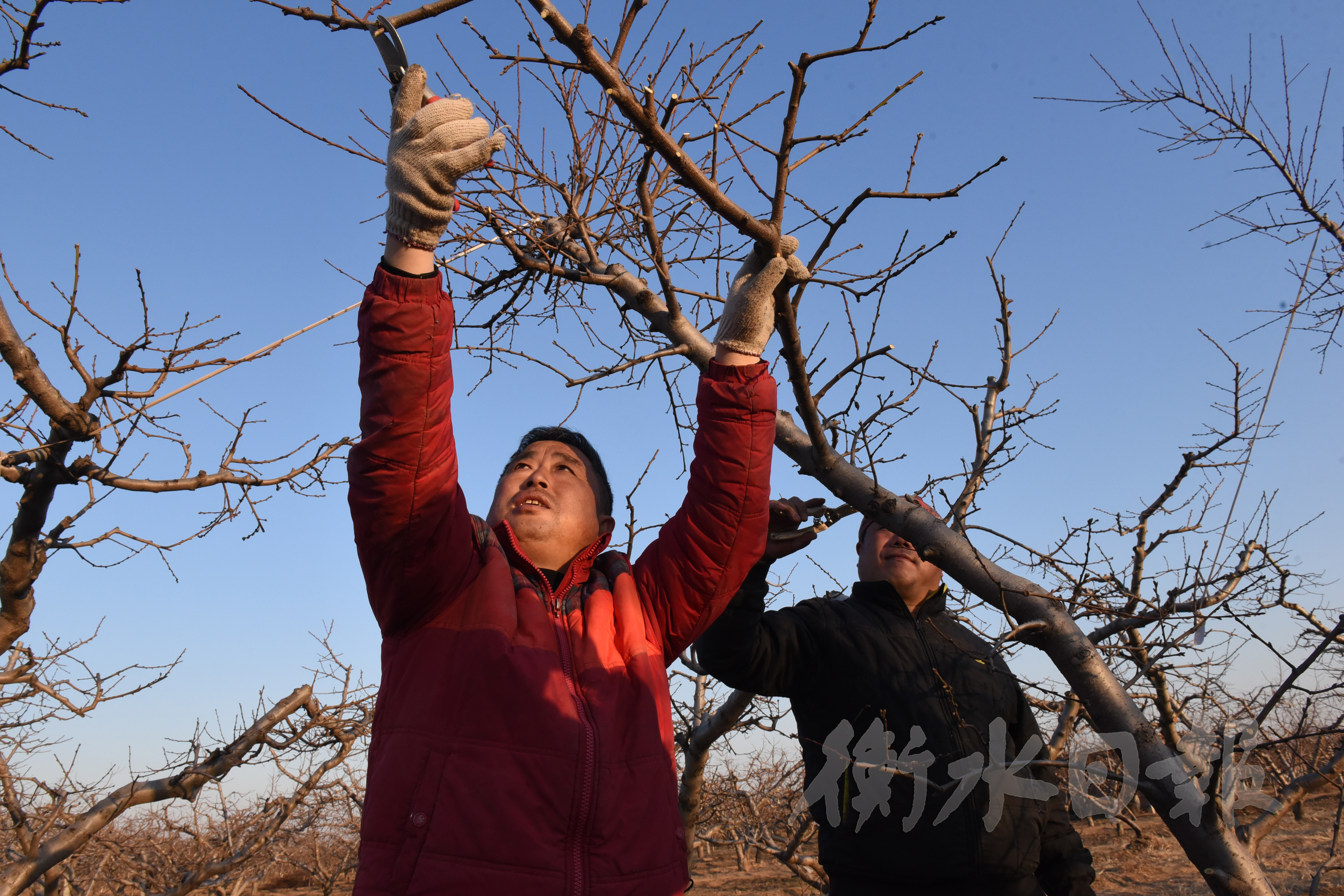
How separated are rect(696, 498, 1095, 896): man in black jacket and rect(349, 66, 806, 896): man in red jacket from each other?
744 mm

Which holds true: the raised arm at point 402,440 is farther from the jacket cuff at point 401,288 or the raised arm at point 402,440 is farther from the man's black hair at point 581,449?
the man's black hair at point 581,449

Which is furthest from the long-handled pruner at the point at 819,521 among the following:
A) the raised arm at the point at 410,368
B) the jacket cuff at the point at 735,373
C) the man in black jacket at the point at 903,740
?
the raised arm at the point at 410,368

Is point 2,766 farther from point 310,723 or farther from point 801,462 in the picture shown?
point 801,462

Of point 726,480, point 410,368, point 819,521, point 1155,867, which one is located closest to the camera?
point 410,368

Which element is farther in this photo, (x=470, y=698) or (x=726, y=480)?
(x=726, y=480)

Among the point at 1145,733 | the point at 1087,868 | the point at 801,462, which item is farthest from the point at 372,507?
the point at 1087,868

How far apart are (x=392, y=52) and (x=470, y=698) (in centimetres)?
125

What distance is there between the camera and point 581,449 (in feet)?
7.72

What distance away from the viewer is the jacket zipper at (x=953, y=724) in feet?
7.75

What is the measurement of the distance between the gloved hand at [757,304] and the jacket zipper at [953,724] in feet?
3.43

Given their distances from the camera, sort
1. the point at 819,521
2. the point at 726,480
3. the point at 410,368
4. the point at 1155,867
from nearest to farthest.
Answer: the point at 410,368 → the point at 726,480 → the point at 819,521 → the point at 1155,867

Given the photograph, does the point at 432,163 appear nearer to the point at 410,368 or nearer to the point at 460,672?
the point at 410,368

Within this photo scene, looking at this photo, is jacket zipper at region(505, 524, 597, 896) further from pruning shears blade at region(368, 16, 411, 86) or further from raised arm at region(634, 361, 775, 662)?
pruning shears blade at region(368, 16, 411, 86)

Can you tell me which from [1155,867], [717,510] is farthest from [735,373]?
[1155,867]
